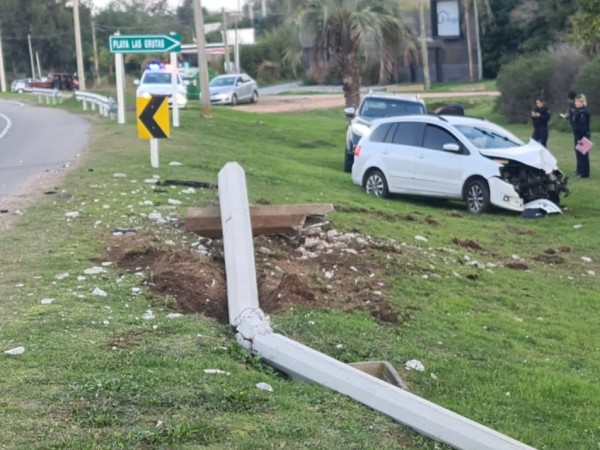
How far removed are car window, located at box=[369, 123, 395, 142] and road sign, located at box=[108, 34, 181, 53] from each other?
6.26 m

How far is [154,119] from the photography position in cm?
1642

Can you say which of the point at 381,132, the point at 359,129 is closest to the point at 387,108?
the point at 359,129

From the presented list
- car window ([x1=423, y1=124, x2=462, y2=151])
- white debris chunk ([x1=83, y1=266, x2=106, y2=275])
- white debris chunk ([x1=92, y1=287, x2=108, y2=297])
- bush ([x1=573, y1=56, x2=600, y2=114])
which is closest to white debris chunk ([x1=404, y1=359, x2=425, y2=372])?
white debris chunk ([x1=92, y1=287, x2=108, y2=297])

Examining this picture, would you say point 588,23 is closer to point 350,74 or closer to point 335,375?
point 335,375

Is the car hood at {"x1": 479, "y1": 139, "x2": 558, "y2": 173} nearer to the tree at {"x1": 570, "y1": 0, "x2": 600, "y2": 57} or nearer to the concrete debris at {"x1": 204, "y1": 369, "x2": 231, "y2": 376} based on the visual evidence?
the tree at {"x1": 570, "y1": 0, "x2": 600, "y2": 57}

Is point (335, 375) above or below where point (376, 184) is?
below

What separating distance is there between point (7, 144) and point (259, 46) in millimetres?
58081

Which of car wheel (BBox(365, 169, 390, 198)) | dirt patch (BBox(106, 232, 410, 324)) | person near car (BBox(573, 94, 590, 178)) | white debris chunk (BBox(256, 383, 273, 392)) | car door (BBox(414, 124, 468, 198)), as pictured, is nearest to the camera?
white debris chunk (BBox(256, 383, 273, 392))

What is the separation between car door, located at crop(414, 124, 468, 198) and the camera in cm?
1797

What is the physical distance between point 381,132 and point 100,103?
17939 millimetres

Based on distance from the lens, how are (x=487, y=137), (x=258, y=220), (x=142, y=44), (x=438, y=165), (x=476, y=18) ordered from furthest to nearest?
(x=476, y=18)
(x=142, y=44)
(x=487, y=137)
(x=438, y=165)
(x=258, y=220)

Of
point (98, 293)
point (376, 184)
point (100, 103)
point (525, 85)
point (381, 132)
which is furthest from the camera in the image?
point (525, 85)

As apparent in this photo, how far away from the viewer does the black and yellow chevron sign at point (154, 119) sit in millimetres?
16281

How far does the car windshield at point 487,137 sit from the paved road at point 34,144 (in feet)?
25.3
